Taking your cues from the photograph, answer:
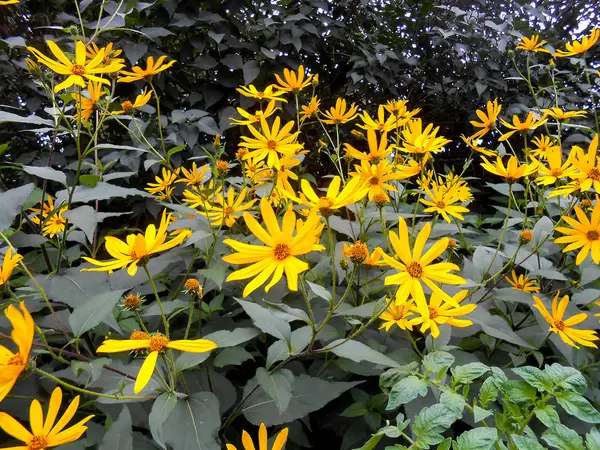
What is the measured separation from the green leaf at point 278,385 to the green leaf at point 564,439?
0.34 meters

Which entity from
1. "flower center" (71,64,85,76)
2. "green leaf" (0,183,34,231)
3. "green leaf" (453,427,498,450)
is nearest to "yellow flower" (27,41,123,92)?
"flower center" (71,64,85,76)

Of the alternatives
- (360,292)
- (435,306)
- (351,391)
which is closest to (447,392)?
(435,306)

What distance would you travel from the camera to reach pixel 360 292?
3.45 ft

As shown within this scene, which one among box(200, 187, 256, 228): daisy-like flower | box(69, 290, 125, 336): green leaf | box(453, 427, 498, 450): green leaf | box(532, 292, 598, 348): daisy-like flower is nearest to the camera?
box(453, 427, 498, 450): green leaf

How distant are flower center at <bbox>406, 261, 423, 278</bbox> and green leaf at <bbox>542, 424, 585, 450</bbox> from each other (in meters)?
0.28

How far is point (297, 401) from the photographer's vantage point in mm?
778

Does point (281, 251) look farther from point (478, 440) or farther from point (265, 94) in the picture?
point (265, 94)

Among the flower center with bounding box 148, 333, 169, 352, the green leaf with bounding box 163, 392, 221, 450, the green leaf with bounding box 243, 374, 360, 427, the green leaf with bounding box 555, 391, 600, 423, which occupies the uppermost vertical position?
the green leaf with bounding box 555, 391, 600, 423

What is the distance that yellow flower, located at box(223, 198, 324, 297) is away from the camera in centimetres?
66

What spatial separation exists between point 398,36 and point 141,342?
9.00 ft

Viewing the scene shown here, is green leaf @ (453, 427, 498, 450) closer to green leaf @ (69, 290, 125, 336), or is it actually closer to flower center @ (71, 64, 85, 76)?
green leaf @ (69, 290, 125, 336)

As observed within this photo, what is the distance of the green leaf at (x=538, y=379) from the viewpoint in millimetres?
514

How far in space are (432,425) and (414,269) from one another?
0.27m

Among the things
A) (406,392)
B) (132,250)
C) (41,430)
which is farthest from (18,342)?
(406,392)
